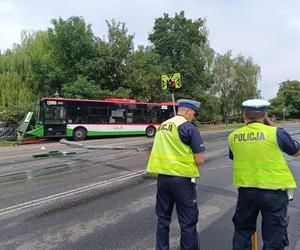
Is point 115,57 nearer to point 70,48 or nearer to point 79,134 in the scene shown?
point 70,48

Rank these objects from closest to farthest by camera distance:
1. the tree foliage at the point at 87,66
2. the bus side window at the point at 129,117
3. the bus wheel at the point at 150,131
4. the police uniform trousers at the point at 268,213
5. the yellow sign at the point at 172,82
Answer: the police uniform trousers at the point at 268,213 < the yellow sign at the point at 172,82 < the bus side window at the point at 129,117 < the bus wheel at the point at 150,131 < the tree foliage at the point at 87,66

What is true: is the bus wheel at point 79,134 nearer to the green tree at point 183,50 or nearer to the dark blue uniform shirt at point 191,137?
the green tree at point 183,50

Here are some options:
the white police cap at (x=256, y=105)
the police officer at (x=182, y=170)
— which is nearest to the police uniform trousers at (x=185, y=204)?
the police officer at (x=182, y=170)

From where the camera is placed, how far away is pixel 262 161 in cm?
350

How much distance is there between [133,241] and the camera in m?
4.73

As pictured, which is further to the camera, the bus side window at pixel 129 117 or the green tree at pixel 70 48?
the green tree at pixel 70 48

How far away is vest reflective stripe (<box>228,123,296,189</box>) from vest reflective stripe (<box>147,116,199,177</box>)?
545 mm

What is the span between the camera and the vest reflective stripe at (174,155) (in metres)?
3.88

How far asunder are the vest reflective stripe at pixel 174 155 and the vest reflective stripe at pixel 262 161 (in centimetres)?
54

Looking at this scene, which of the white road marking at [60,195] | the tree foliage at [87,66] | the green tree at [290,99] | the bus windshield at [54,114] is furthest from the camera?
the green tree at [290,99]

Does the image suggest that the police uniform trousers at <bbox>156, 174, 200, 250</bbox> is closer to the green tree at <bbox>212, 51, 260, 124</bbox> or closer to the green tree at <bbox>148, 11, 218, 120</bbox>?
the green tree at <bbox>148, 11, 218, 120</bbox>

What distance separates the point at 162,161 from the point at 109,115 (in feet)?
69.7

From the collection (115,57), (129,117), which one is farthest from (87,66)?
(129,117)

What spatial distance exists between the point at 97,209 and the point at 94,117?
18311 mm
